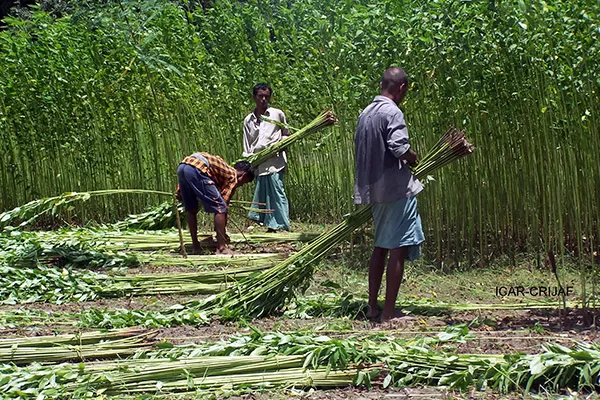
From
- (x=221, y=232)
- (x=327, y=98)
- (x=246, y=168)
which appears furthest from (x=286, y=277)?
(x=327, y=98)

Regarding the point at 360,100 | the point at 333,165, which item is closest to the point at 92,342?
the point at 360,100

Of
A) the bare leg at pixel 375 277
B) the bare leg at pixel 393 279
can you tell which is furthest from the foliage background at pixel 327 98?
the bare leg at pixel 375 277

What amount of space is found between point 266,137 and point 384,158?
13.5 feet

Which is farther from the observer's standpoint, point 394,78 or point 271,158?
point 271,158

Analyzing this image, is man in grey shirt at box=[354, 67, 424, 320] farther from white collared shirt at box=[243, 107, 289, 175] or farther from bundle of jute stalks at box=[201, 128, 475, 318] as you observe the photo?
white collared shirt at box=[243, 107, 289, 175]

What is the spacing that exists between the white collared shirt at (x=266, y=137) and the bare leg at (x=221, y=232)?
1.51m

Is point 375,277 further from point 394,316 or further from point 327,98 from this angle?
point 327,98

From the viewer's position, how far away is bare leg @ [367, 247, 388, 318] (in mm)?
6309

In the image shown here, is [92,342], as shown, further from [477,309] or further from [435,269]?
[435,269]

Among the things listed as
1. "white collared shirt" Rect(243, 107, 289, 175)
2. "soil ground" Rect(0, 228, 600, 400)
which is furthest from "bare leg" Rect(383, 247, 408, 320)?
"white collared shirt" Rect(243, 107, 289, 175)

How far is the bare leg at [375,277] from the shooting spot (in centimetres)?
631

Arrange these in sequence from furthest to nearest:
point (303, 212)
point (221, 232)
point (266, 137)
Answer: point (303, 212) → point (266, 137) → point (221, 232)

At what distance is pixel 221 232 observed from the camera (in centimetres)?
884

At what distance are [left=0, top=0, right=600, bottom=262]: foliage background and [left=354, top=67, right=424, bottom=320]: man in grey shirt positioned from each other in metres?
1.04
